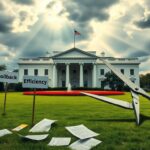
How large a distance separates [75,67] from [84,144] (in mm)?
70829

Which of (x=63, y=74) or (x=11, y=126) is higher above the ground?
(x=63, y=74)

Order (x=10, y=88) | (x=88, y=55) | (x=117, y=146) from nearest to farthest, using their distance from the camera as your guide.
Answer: (x=117, y=146)
(x=10, y=88)
(x=88, y=55)

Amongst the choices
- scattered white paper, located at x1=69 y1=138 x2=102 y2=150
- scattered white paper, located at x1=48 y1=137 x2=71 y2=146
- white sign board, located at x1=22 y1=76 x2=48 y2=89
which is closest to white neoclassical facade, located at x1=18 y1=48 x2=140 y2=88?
white sign board, located at x1=22 y1=76 x2=48 y2=89

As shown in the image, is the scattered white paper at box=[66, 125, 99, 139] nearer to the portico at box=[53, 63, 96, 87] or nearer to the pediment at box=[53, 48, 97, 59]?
the pediment at box=[53, 48, 97, 59]

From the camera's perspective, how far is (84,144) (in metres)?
5.30

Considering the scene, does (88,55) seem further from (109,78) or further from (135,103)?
(135,103)

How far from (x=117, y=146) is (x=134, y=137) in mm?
882

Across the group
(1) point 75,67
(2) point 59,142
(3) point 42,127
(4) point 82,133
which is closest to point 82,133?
(4) point 82,133

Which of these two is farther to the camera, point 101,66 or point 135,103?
point 101,66

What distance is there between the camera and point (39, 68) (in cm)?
7644

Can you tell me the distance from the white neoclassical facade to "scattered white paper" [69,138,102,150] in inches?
2554

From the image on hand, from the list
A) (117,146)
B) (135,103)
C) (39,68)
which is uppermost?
(39,68)

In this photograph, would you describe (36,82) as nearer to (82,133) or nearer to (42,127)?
(42,127)

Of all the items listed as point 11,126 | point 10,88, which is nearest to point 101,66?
point 10,88
